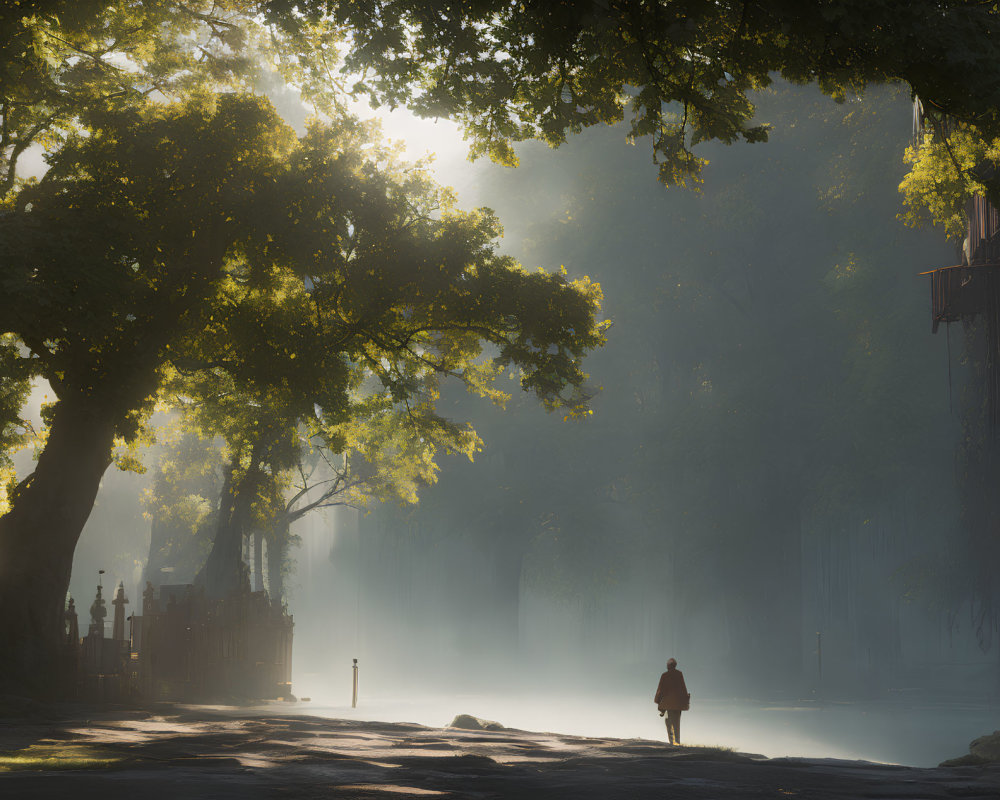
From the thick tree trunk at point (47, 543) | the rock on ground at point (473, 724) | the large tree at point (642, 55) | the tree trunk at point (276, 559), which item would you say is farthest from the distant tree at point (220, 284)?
the tree trunk at point (276, 559)

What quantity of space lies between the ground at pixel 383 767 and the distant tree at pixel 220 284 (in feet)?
14.0

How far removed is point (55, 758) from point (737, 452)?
3317 cm

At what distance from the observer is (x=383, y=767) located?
10.6 m

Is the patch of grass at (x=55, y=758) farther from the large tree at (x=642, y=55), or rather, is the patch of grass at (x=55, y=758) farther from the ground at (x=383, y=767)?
the large tree at (x=642, y=55)

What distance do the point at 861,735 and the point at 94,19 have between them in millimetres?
20982

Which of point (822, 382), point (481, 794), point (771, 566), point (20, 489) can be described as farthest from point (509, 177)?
point (481, 794)

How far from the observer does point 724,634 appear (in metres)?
45.0

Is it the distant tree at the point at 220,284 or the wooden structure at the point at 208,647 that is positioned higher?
the distant tree at the point at 220,284

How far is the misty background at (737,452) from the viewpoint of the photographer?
38.7m

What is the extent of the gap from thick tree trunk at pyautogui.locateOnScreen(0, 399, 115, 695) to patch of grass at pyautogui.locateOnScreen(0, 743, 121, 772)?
6.37 m

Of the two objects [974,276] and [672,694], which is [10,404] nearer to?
[672,694]

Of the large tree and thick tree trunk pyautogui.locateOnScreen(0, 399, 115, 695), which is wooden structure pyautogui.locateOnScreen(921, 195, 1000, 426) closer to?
the large tree

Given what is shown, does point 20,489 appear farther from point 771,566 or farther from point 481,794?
point 771,566

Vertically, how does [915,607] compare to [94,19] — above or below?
below
